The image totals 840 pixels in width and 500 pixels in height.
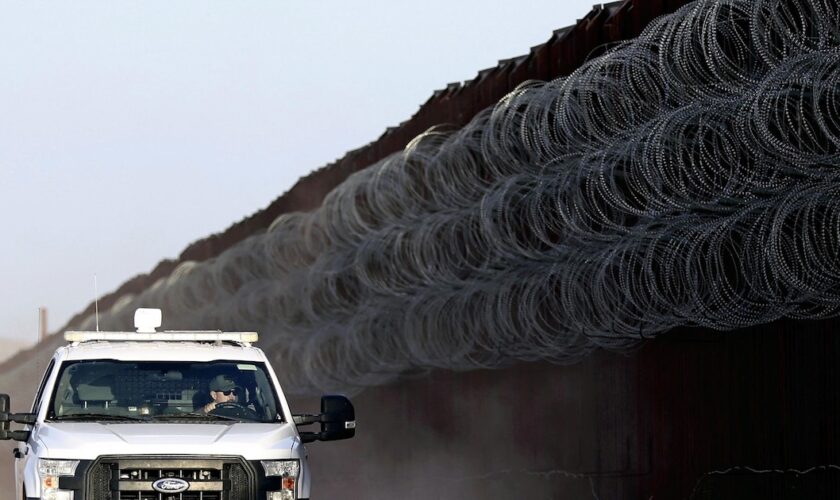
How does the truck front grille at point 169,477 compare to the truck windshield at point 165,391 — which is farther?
the truck windshield at point 165,391

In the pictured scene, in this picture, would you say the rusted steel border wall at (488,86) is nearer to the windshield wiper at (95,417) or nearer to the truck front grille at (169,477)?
the windshield wiper at (95,417)

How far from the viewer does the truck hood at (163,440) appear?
459 inches

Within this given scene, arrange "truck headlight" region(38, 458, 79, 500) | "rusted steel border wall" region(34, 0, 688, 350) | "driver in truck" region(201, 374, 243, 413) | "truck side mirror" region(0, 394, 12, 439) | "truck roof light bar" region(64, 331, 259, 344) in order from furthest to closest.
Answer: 1. "rusted steel border wall" region(34, 0, 688, 350)
2. "truck roof light bar" region(64, 331, 259, 344)
3. "driver in truck" region(201, 374, 243, 413)
4. "truck side mirror" region(0, 394, 12, 439)
5. "truck headlight" region(38, 458, 79, 500)

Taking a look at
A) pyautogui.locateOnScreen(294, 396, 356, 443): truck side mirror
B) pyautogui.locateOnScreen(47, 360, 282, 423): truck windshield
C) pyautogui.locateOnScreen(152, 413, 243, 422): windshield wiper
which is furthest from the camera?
pyautogui.locateOnScreen(47, 360, 282, 423): truck windshield

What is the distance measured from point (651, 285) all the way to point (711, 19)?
2120 millimetres

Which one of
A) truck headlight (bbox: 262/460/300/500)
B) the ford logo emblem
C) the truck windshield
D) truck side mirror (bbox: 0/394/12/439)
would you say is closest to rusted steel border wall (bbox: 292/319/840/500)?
the truck windshield

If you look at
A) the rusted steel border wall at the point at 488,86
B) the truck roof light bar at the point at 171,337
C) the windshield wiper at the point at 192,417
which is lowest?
the windshield wiper at the point at 192,417

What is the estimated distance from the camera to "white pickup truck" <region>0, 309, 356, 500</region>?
1165 centimetres

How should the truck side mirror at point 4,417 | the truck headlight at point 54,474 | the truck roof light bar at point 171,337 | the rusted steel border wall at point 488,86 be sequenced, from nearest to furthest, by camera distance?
the truck headlight at point 54,474 < the truck side mirror at point 4,417 < the truck roof light bar at point 171,337 < the rusted steel border wall at point 488,86

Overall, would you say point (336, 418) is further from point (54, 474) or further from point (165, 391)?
point (54, 474)

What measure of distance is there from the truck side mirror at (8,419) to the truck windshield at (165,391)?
17 cm

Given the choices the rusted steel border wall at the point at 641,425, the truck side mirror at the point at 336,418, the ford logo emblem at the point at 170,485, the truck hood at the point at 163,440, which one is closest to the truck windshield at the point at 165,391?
the truck hood at the point at 163,440

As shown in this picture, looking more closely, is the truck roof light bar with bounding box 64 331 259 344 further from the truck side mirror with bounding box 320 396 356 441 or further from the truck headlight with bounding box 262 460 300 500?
the truck headlight with bounding box 262 460 300 500

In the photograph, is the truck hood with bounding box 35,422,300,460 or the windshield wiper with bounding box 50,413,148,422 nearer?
the truck hood with bounding box 35,422,300,460
